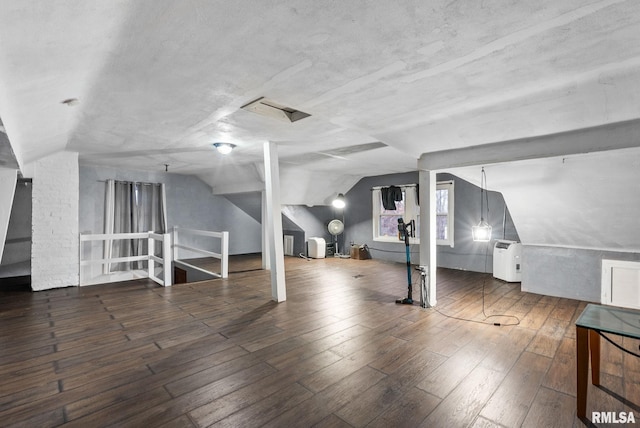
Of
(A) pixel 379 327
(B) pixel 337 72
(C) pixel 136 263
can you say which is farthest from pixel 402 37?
(C) pixel 136 263

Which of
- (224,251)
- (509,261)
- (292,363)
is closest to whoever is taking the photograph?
(292,363)

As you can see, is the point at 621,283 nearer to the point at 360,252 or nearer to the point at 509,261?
the point at 509,261

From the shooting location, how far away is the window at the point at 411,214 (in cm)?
681

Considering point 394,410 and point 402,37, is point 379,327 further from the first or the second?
point 402,37

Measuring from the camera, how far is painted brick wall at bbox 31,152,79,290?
15.4 feet

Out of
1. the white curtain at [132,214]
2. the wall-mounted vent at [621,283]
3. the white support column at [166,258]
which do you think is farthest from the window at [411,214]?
the white curtain at [132,214]

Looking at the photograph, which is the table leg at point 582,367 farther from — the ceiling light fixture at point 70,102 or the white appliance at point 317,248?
the white appliance at point 317,248

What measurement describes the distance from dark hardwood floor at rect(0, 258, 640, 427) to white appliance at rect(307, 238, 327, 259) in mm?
3868

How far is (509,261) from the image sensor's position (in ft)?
17.9

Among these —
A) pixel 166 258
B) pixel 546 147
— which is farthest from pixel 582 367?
pixel 166 258

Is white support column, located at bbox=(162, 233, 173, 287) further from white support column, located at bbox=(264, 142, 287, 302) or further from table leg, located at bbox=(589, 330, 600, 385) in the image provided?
table leg, located at bbox=(589, 330, 600, 385)

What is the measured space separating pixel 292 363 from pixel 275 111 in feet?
8.27

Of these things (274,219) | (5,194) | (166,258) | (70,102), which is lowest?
(166,258)
